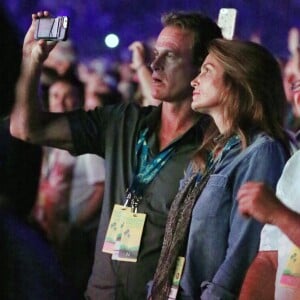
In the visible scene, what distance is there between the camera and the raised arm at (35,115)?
92.6 inches

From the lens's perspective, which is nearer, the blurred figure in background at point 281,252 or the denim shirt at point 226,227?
the blurred figure in background at point 281,252

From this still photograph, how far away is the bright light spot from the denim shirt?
90 cm

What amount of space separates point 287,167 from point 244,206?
11.5 inches

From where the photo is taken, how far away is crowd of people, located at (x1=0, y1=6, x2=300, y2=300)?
1.94 meters

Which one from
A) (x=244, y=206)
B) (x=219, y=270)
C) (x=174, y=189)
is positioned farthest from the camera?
(x=174, y=189)

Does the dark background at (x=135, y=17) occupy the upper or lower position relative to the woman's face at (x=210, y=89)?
upper

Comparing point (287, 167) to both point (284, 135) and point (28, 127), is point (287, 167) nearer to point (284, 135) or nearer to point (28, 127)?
point (284, 135)

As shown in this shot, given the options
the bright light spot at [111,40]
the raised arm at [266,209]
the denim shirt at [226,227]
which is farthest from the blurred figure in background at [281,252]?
the bright light spot at [111,40]

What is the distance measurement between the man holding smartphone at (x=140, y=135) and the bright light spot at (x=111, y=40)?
0.44 m

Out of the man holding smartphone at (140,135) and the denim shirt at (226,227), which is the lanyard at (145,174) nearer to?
the man holding smartphone at (140,135)

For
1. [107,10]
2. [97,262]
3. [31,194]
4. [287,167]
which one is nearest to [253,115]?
[287,167]

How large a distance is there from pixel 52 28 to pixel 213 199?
0.69m

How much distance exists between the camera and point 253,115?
2.03m

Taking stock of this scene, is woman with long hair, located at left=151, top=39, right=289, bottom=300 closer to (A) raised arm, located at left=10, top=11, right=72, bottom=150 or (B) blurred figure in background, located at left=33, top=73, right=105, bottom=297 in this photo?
(A) raised arm, located at left=10, top=11, right=72, bottom=150
